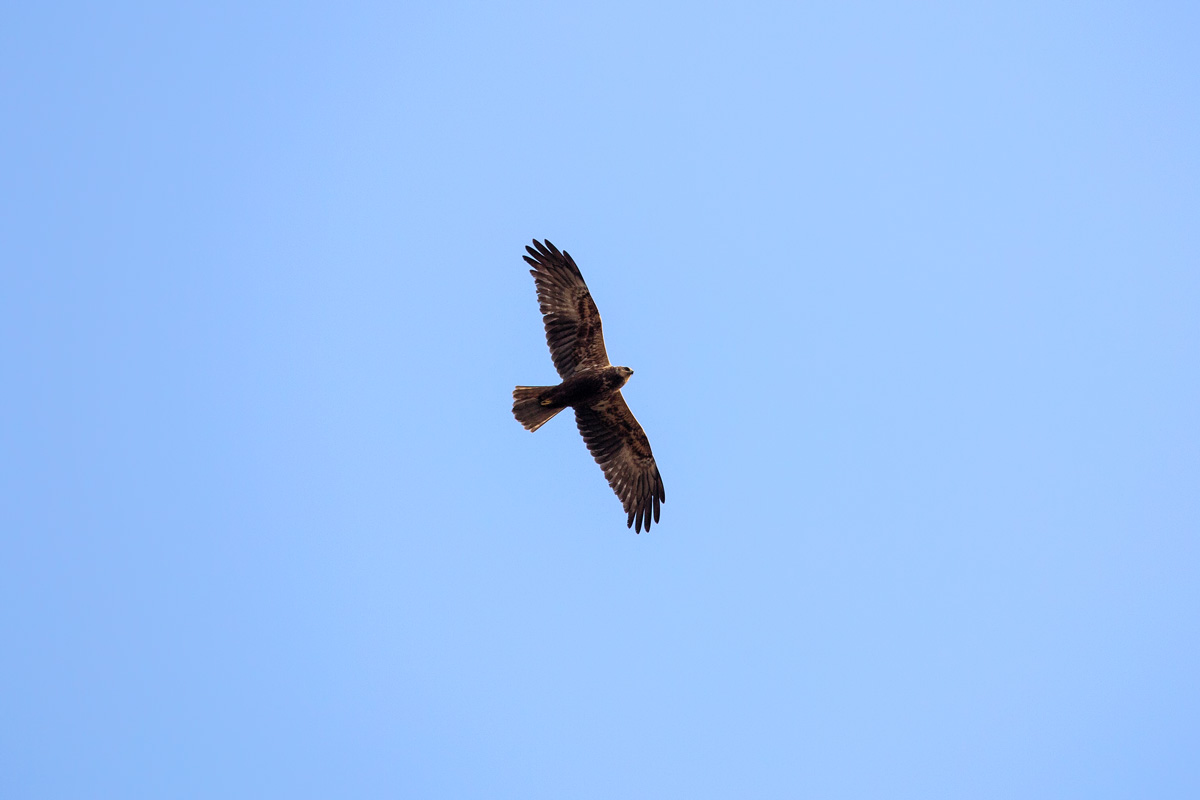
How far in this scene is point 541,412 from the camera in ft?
64.6

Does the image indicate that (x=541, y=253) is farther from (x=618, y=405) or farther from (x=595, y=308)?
(x=618, y=405)

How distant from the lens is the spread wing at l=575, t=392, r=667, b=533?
20625 millimetres

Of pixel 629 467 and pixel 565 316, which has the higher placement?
pixel 565 316

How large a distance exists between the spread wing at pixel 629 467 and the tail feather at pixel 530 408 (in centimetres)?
104

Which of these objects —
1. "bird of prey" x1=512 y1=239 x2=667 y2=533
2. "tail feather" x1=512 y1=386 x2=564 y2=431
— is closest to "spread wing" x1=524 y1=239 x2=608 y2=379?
"bird of prey" x1=512 y1=239 x2=667 y2=533

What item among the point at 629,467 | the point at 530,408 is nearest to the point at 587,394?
the point at 530,408

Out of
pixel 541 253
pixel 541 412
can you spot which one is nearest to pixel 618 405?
pixel 541 412

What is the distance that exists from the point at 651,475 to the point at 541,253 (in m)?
4.04

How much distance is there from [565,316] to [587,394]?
4.29 ft

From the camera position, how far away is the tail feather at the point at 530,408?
19688 millimetres

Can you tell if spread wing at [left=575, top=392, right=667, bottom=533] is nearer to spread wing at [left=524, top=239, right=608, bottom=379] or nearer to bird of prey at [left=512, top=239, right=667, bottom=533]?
bird of prey at [left=512, top=239, right=667, bottom=533]

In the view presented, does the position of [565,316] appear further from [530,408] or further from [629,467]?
[629,467]

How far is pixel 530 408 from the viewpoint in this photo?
19.7 metres

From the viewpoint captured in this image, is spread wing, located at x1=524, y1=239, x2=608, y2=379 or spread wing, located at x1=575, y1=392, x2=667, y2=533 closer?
spread wing, located at x1=524, y1=239, x2=608, y2=379
